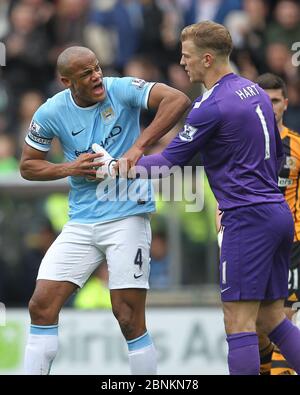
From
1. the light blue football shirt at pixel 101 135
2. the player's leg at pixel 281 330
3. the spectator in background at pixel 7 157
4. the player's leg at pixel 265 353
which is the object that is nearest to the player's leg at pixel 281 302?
the player's leg at pixel 281 330

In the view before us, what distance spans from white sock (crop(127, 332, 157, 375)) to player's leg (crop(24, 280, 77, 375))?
54 cm

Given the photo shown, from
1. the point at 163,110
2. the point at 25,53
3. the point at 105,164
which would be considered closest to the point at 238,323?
the point at 105,164

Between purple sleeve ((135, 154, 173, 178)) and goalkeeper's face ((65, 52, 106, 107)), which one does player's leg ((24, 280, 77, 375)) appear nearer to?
purple sleeve ((135, 154, 173, 178))

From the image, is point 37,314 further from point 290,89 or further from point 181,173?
point 290,89

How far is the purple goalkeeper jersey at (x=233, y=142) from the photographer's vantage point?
6.61m

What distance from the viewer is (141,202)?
7383 mm

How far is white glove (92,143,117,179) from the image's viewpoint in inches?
271

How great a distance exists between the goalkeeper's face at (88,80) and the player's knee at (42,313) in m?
1.43

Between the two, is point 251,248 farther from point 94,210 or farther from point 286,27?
point 286,27

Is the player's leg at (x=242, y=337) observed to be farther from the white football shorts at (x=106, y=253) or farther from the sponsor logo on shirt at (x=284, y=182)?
the sponsor logo on shirt at (x=284, y=182)

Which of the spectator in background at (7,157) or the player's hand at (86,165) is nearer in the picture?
the player's hand at (86,165)

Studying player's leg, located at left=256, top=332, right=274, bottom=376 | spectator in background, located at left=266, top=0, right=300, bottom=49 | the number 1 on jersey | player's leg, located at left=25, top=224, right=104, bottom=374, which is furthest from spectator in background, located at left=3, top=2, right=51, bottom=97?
the number 1 on jersey
